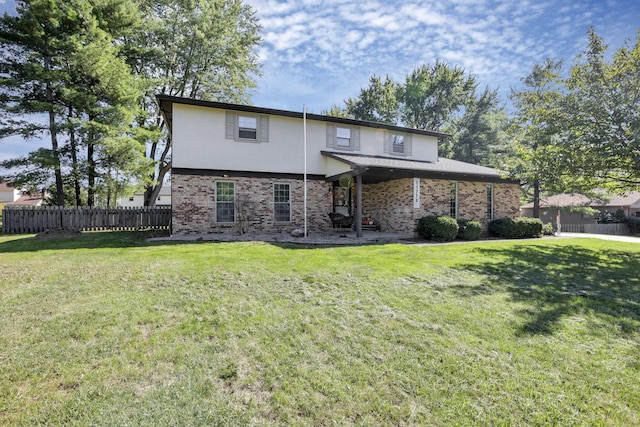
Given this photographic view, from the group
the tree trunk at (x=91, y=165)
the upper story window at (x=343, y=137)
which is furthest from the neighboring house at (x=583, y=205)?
the tree trunk at (x=91, y=165)

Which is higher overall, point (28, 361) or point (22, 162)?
point (22, 162)

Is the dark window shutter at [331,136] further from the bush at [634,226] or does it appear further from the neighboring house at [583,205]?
the bush at [634,226]

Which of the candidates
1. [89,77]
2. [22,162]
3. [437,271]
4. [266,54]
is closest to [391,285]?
[437,271]

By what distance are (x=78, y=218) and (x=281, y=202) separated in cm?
1011

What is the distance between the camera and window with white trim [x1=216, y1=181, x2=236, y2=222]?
12672 millimetres

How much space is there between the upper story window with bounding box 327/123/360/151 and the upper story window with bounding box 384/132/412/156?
6.13 ft

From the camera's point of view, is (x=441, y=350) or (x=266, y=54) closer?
(x=441, y=350)

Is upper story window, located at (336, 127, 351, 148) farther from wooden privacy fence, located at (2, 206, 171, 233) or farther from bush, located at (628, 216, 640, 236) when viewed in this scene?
bush, located at (628, 216, 640, 236)

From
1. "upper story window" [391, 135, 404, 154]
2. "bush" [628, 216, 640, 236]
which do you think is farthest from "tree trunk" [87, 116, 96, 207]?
"bush" [628, 216, 640, 236]

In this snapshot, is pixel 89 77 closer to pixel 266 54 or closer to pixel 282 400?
pixel 266 54

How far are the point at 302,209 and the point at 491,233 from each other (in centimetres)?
938

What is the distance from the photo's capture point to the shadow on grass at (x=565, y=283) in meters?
4.18

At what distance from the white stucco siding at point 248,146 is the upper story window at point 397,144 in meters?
1.03

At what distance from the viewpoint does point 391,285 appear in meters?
5.27
